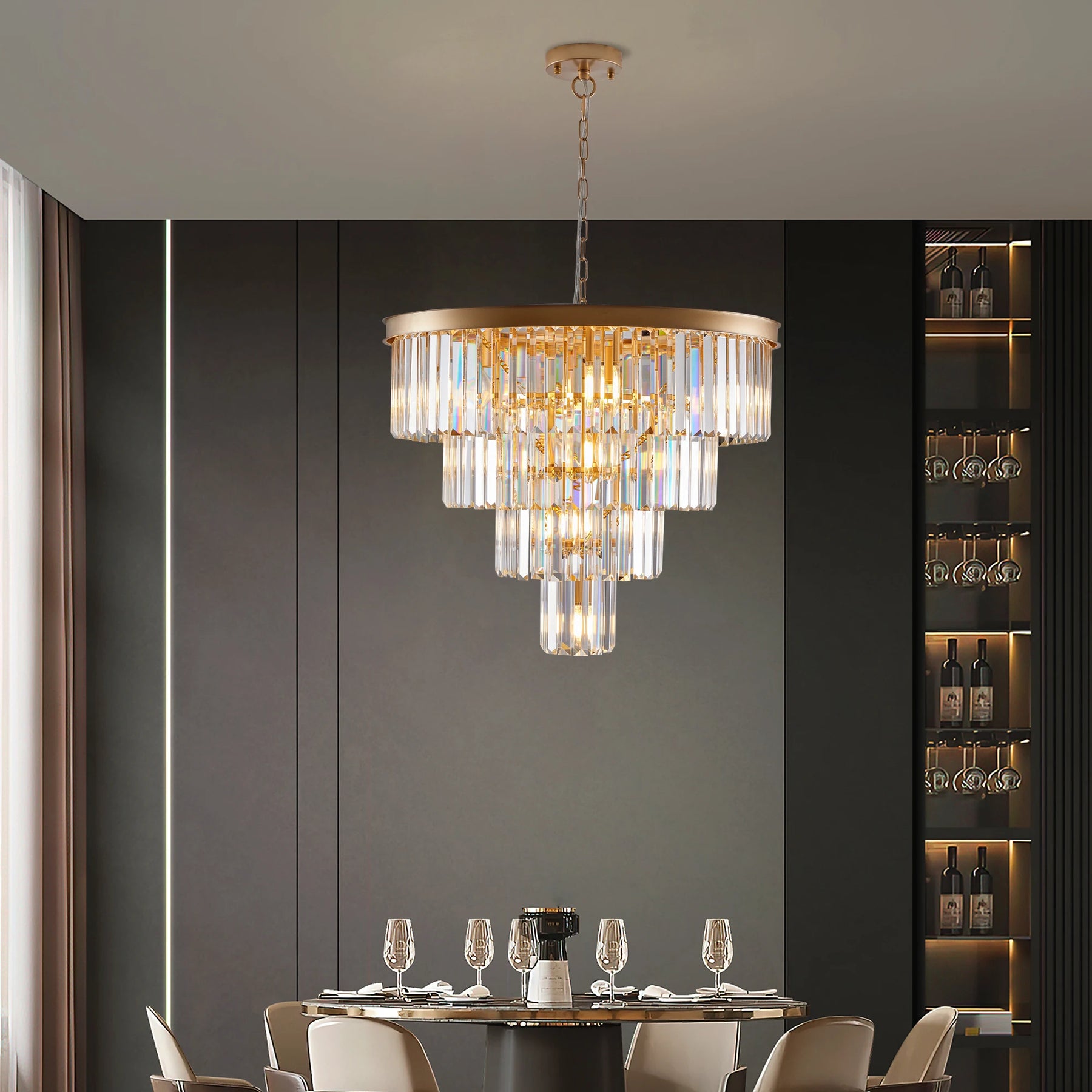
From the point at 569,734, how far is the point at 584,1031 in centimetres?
155

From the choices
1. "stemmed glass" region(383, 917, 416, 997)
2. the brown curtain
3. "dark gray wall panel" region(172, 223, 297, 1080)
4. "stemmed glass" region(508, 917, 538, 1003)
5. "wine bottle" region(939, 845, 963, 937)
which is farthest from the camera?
"wine bottle" region(939, 845, 963, 937)

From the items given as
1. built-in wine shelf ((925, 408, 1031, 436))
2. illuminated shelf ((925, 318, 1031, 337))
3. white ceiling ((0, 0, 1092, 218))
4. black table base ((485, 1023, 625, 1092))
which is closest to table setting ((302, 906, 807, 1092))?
black table base ((485, 1023, 625, 1092))

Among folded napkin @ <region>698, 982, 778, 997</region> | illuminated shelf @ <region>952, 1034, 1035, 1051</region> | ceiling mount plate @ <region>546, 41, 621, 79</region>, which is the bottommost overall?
illuminated shelf @ <region>952, 1034, 1035, 1051</region>

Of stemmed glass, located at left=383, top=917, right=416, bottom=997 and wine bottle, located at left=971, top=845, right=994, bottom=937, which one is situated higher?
stemmed glass, located at left=383, top=917, right=416, bottom=997

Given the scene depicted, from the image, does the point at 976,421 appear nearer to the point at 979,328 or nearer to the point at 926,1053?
the point at 979,328

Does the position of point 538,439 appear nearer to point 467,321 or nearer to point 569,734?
point 467,321

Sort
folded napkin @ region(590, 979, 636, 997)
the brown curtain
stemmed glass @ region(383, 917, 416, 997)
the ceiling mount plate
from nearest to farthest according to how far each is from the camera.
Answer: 1. the ceiling mount plate
2. stemmed glass @ region(383, 917, 416, 997)
3. folded napkin @ region(590, 979, 636, 997)
4. the brown curtain

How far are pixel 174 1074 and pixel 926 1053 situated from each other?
6.48 ft

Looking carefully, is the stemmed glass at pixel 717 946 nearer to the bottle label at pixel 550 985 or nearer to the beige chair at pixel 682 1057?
the beige chair at pixel 682 1057

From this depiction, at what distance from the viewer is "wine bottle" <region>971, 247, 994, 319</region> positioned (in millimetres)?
5008

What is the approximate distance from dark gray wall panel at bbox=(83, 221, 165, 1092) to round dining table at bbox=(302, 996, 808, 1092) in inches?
61.7

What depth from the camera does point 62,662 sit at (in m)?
4.54

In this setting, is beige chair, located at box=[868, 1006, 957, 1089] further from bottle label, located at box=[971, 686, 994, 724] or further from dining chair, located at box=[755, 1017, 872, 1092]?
bottle label, located at box=[971, 686, 994, 724]

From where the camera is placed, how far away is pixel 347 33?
307 centimetres
